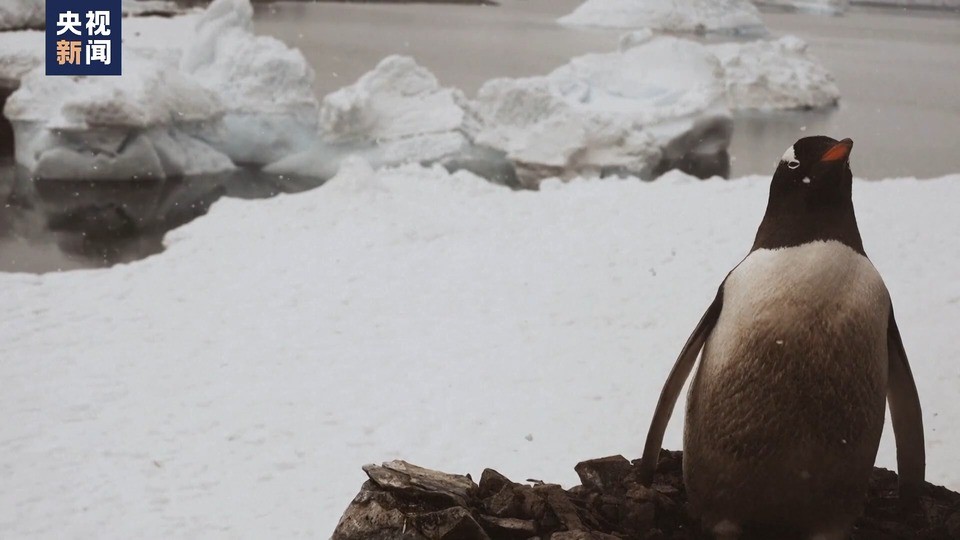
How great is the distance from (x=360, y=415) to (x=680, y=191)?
2.98 m

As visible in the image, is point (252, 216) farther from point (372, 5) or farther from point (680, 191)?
point (372, 5)

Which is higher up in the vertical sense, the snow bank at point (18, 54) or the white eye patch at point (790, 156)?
the white eye patch at point (790, 156)

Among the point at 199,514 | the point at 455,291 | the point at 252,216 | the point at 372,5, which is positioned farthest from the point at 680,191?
the point at 372,5

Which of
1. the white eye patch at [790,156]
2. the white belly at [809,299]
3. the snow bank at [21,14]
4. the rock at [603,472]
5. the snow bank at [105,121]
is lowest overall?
Result: the snow bank at [105,121]

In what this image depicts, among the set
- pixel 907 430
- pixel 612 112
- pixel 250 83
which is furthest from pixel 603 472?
pixel 250 83

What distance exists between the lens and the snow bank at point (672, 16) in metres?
7.10

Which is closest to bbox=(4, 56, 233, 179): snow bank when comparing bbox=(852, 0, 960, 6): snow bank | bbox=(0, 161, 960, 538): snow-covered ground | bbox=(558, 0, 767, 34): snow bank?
bbox=(0, 161, 960, 538): snow-covered ground

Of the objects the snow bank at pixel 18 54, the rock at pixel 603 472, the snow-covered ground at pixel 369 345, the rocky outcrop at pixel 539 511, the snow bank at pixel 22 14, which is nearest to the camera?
the rocky outcrop at pixel 539 511

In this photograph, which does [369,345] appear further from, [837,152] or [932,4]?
[932,4]

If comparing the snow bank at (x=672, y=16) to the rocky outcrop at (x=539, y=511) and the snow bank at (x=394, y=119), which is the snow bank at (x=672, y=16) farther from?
the rocky outcrop at (x=539, y=511)

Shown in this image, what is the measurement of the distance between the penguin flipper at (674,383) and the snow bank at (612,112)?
5.60 meters

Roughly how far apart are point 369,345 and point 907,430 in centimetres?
Result: 231

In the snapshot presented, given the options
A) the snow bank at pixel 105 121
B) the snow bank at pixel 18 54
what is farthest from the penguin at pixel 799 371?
the snow bank at pixel 105 121

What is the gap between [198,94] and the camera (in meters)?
7.42
